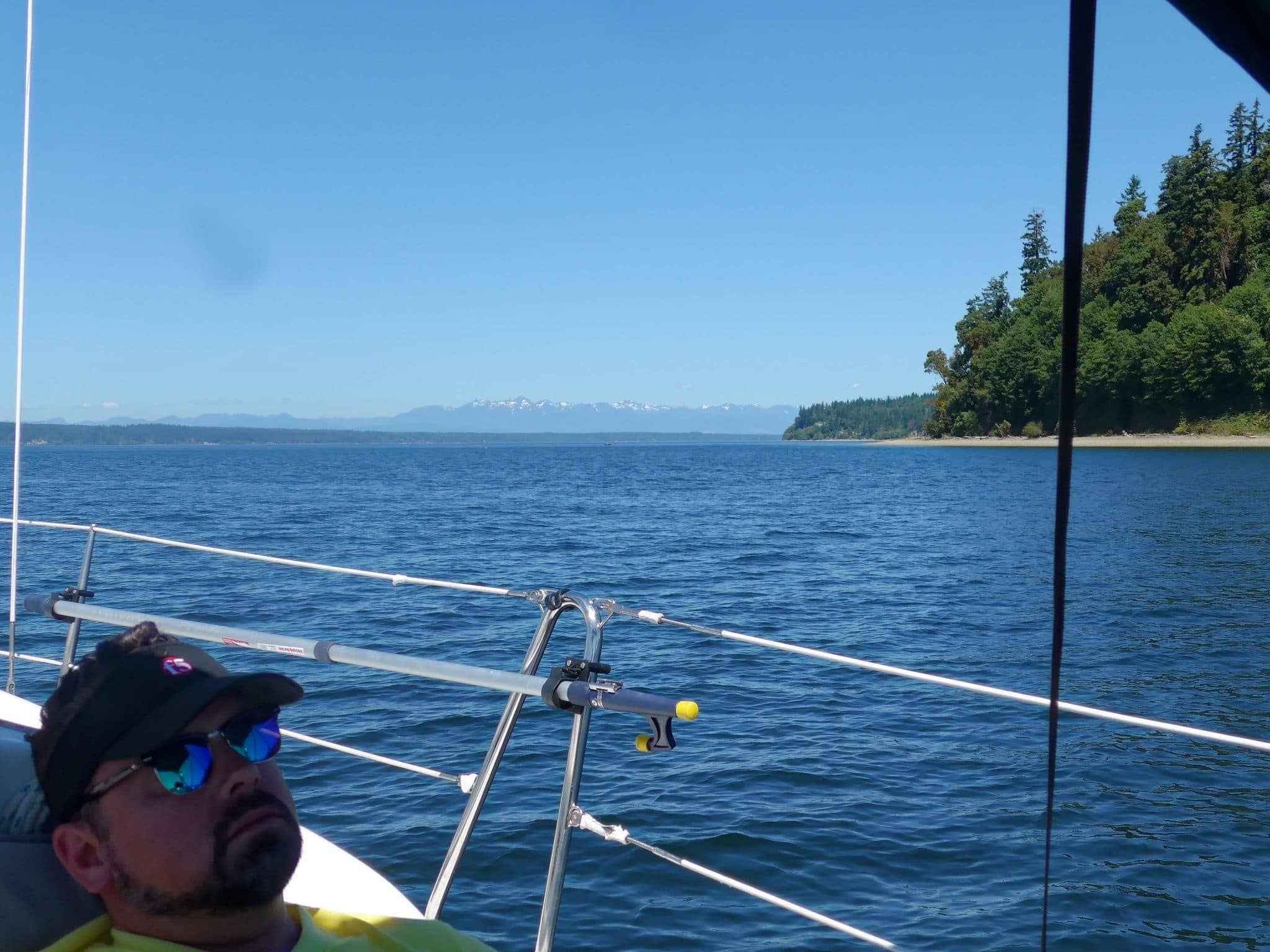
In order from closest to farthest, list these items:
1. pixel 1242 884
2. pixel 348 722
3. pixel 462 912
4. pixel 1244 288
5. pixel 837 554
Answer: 1. pixel 462 912
2. pixel 1242 884
3. pixel 348 722
4. pixel 837 554
5. pixel 1244 288

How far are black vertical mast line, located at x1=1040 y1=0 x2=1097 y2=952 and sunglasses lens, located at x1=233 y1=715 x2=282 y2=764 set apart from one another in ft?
3.82

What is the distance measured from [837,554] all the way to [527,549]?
7.54 metres

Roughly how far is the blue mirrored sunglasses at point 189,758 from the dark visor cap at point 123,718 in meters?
0.02

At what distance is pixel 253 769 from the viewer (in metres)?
1.68

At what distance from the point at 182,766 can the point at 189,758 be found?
1 centimetres

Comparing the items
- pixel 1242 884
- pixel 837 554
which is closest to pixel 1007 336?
pixel 837 554

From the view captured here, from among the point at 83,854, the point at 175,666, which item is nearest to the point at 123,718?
the point at 175,666

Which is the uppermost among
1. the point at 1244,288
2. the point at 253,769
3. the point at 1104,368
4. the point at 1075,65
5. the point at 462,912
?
the point at 1244,288

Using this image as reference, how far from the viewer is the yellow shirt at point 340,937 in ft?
5.10

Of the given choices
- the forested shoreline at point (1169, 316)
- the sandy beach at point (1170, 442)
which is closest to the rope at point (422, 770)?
the forested shoreline at point (1169, 316)

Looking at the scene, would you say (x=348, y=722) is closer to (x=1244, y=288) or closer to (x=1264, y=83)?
(x=1264, y=83)

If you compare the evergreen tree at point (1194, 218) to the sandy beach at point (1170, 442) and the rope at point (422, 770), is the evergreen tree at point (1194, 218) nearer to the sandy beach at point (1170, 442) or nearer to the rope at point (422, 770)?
the sandy beach at point (1170, 442)

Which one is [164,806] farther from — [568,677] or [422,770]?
[422,770]

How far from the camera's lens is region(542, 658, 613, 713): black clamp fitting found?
2.04m
